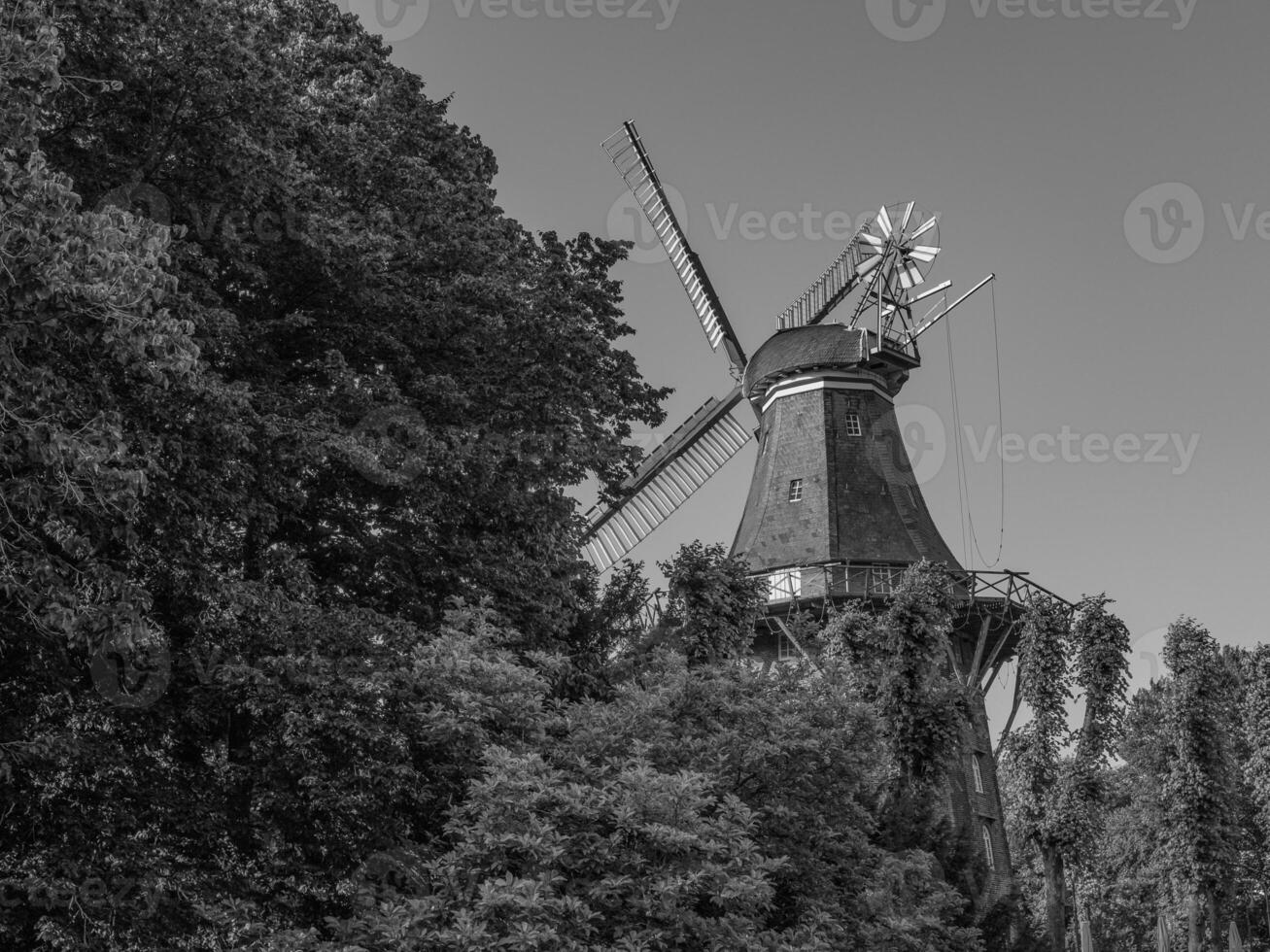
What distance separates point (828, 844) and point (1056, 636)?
18.0 meters

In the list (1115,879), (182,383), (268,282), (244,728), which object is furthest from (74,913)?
(1115,879)

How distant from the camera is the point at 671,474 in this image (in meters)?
42.9

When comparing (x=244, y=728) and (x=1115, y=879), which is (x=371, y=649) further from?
(x=1115, y=879)

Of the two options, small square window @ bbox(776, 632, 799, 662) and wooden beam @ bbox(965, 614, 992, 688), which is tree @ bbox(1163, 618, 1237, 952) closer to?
wooden beam @ bbox(965, 614, 992, 688)

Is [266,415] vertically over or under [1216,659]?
under

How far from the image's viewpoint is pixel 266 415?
57.3 ft

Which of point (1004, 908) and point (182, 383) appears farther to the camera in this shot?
point (1004, 908)

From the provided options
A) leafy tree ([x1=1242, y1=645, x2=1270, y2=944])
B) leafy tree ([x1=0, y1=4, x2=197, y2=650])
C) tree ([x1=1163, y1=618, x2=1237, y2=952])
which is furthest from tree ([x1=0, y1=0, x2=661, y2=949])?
leafy tree ([x1=1242, y1=645, x2=1270, y2=944])

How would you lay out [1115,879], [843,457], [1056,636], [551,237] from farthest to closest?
[1115,879] < [843,457] < [1056,636] < [551,237]

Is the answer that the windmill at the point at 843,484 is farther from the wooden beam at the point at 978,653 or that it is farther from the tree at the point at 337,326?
the tree at the point at 337,326

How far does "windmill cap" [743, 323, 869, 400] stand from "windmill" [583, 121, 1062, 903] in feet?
0.15

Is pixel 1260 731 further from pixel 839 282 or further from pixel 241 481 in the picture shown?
pixel 241 481

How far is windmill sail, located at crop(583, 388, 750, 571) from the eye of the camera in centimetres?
4103

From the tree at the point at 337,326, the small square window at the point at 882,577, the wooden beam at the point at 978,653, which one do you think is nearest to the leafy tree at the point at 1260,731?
the wooden beam at the point at 978,653
